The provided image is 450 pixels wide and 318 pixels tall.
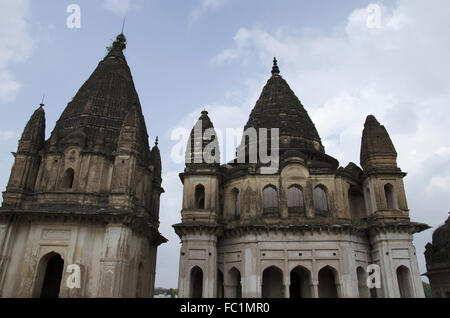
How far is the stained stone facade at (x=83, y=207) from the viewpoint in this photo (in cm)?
1842

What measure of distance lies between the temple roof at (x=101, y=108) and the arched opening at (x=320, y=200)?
11252mm

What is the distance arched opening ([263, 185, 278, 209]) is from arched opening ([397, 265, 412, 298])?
7506 millimetres

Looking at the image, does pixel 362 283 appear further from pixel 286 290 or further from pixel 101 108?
pixel 101 108

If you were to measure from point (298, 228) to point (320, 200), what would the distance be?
9.66ft

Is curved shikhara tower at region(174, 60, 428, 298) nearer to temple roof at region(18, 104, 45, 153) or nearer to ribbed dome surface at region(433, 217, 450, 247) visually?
temple roof at region(18, 104, 45, 153)

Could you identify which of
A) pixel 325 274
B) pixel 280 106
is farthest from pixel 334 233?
pixel 280 106

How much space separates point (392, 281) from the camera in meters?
18.4

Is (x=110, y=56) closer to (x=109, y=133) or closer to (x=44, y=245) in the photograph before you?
(x=109, y=133)

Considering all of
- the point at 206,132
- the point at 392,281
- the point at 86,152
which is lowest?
the point at 392,281

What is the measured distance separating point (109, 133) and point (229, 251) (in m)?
10.9

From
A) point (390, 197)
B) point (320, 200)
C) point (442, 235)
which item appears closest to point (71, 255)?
point (320, 200)

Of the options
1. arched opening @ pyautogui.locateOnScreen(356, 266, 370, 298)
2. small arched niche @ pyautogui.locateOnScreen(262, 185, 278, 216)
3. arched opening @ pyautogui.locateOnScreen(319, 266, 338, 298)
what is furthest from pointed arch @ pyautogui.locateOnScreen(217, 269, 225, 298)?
arched opening @ pyautogui.locateOnScreen(356, 266, 370, 298)

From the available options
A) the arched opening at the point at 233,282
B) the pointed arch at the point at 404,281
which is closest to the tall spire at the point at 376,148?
the pointed arch at the point at 404,281

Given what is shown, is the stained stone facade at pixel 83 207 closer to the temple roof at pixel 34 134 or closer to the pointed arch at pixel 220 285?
the temple roof at pixel 34 134
